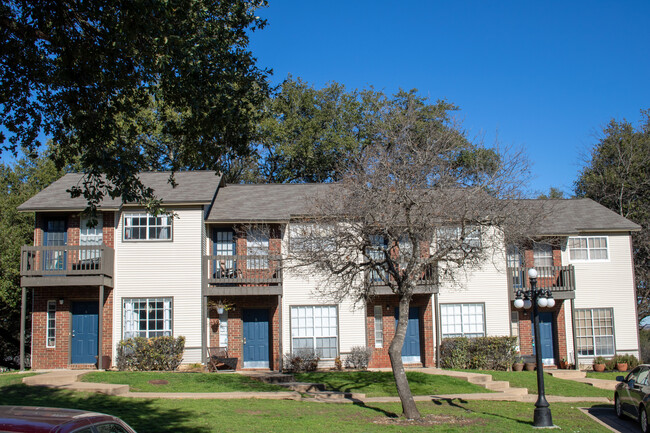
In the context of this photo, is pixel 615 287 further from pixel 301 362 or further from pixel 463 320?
pixel 301 362

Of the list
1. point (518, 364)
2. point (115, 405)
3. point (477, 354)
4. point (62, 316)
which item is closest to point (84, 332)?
point (62, 316)

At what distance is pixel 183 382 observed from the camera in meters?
18.5

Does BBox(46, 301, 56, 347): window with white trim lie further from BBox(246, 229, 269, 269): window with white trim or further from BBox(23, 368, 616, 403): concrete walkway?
BBox(246, 229, 269, 269): window with white trim

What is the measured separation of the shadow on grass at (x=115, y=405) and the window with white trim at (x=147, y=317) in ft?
22.2

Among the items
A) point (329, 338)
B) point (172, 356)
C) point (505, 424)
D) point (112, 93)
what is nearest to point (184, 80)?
point (112, 93)

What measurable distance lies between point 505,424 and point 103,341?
15.2 m

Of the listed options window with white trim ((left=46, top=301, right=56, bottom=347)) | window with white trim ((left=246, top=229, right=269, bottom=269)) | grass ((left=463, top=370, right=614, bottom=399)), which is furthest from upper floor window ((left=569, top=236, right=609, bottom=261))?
window with white trim ((left=46, top=301, right=56, bottom=347))

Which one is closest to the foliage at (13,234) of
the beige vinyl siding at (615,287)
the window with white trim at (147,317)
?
the window with white trim at (147,317)

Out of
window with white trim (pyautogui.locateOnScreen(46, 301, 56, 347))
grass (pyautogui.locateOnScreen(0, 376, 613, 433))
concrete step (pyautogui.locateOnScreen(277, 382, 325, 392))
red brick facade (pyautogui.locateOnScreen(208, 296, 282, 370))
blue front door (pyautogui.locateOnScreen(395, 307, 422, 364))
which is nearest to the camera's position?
grass (pyautogui.locateOnScreen(0, 376, 613, 433))

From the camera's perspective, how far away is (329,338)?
2506 centimetres

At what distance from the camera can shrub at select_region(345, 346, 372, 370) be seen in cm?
2445

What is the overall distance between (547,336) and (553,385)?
19.8 feet

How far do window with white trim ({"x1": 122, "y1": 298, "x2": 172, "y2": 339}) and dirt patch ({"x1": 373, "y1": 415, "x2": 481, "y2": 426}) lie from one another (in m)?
11.5

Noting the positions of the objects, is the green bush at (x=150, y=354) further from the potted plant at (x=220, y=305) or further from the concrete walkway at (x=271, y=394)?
the concrete walkway at (x=271, y=394)
